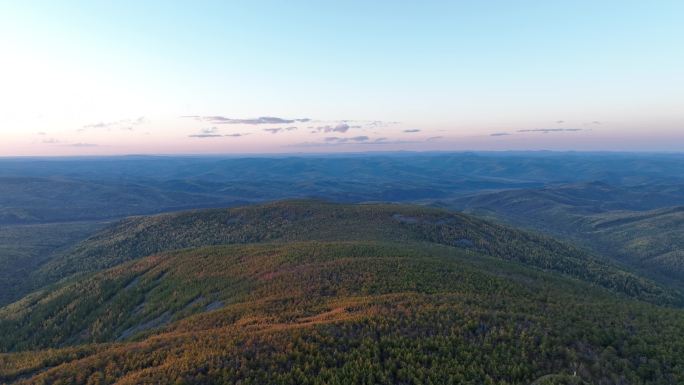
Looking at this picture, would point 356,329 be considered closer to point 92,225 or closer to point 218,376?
point 218,376

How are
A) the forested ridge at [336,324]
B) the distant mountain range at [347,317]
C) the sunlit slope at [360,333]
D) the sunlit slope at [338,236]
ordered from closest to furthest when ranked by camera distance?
the sunlit slope at [360,333] < the forested ridge at [336,324] < the distant mountain range at [347,317] < the sunlit slope at [338,236]

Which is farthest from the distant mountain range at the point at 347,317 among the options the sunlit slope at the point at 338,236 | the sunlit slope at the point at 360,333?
the sunlit slope at the point at 338,236

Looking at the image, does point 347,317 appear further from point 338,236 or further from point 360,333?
point 338,236

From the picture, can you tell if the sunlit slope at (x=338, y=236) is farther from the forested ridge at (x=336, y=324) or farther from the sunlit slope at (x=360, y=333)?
the sunlit slope at (x=360, y=333)

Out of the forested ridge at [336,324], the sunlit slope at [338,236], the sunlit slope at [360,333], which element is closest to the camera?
the sunlit slope at [360,333]

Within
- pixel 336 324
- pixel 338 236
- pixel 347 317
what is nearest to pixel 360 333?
pixel 336 324

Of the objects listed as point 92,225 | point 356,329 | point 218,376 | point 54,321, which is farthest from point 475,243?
point 92,225

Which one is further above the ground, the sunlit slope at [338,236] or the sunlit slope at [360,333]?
the sunlit slope at [360,333]
